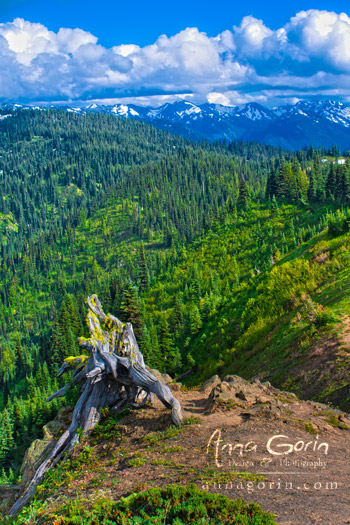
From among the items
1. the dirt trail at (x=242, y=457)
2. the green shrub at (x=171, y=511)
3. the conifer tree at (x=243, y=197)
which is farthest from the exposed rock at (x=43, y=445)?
the conifer tree at (x=243, y=197)

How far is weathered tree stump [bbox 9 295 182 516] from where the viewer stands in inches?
582

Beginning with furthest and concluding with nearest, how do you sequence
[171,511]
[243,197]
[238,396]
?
[243,197] < [238,396] < [171,511]

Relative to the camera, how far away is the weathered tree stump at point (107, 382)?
582 inches

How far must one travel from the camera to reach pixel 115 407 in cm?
1644

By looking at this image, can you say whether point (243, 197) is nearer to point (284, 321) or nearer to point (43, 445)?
point (284, 321)

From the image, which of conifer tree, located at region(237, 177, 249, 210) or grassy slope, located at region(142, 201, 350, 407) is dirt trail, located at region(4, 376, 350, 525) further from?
conifer tree, located at region(237, 177, 249, 210)

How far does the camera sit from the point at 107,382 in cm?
1684

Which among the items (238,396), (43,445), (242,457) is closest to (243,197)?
(238,396)

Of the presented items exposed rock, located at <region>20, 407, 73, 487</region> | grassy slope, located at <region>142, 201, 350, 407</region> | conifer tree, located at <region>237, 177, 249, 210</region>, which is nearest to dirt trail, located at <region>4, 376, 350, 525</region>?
exposed rock, located at <region>20, 407, 73, 487</region>

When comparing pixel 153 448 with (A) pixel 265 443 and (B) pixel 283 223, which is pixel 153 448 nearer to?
(A) pixel 265 443

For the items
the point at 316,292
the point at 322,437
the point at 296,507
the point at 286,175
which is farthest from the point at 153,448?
the point at 286,175

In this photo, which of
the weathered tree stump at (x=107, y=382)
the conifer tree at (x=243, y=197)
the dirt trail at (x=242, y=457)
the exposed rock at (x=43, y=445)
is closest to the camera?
the dirt trail at (x=242, y=457)

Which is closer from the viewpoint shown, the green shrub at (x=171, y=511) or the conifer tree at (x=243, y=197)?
the green shrub at (x=171, y=511)

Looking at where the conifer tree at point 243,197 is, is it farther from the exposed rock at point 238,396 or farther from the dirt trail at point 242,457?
the dirt trail at point 242,457
